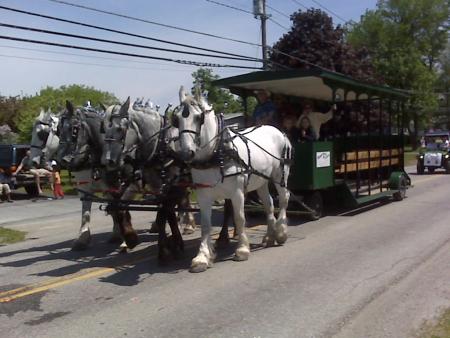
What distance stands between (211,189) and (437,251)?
3752mm

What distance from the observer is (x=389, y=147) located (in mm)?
15898

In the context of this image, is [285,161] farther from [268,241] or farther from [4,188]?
[4,188]

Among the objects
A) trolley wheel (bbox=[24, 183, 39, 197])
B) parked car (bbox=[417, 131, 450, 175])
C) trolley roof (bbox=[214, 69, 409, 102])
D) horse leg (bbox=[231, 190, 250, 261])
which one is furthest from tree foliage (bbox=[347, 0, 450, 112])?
horse leg (bbox=[231, 190, 250, 261])

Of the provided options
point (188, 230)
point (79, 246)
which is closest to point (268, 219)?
point (188, 230)

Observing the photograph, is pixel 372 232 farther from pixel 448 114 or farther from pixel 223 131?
pixel 448 114

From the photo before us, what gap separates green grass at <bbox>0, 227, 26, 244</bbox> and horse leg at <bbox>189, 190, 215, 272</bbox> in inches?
195

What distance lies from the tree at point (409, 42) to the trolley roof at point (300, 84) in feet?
115

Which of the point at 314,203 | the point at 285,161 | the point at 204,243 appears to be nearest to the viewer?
the point at 204,243

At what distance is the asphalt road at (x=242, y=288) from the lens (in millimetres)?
5383

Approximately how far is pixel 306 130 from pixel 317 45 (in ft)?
64.2

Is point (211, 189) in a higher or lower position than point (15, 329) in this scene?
higher

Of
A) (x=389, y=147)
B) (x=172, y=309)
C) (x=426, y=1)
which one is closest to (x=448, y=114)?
(x=426, y=1)

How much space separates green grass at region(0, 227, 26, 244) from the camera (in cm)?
1095

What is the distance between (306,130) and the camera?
12227 millimetres
